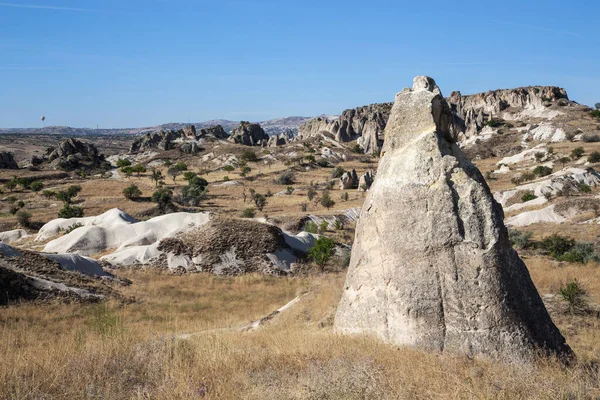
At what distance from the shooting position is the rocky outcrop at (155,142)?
10456 centimetres

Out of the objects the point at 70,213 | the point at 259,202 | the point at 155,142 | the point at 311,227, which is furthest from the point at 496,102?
the point at 70,213

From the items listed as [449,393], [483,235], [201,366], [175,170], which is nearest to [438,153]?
[483,235]

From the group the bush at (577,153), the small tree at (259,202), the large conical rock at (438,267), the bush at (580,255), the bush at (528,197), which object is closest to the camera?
the large conical rock at (438,267)

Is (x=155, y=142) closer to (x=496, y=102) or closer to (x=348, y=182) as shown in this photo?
(x=348, y=182)

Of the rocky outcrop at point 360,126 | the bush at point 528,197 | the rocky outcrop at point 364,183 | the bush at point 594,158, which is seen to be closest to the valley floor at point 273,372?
the bush at point 528,197

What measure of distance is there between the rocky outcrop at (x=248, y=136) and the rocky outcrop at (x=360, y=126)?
48.7 feet

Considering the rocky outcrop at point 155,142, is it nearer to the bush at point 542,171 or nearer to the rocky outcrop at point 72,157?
the rocky outcrop at point 72,157

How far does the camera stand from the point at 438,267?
5547 mm

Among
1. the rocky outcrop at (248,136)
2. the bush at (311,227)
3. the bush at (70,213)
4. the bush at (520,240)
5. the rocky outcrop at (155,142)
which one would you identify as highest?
the rocky outcrop at (248,136)

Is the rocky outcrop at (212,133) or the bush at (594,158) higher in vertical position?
the rocky outcrop at (212,133)

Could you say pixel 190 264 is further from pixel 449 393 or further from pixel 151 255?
pixel 449 393

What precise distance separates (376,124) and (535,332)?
9734cm

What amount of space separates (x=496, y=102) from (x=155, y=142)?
3073 inches

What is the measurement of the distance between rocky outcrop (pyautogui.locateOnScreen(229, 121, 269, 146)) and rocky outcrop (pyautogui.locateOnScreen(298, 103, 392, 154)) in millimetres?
14832
